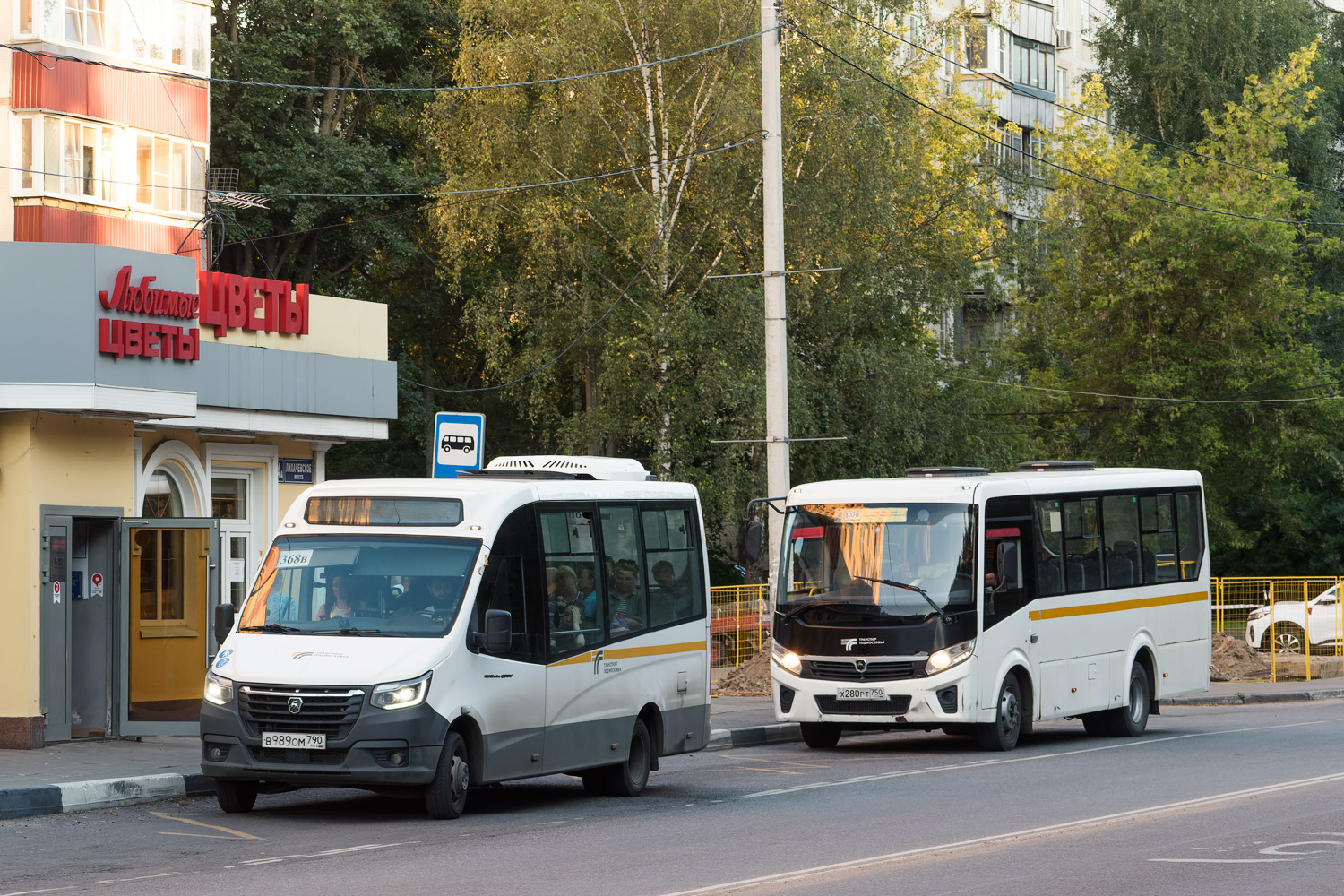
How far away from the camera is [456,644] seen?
1326cm

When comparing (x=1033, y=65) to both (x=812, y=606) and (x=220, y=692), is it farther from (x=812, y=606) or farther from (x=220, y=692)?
(x=220, y=692)

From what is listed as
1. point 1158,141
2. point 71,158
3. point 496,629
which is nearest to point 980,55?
point 1158,141

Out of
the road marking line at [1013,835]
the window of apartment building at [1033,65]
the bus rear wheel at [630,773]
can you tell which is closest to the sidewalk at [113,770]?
the bus rear wheel at [630,773]

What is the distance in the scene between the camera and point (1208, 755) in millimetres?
18719

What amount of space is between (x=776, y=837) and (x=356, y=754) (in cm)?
280

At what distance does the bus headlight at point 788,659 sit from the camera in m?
19.8

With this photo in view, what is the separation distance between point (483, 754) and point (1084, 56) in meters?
67.6

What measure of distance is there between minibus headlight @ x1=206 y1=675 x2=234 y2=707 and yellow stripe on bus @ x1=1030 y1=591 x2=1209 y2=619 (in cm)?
989

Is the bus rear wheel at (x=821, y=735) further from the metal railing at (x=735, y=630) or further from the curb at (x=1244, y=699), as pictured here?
the metal railing at (x=735, y=630)

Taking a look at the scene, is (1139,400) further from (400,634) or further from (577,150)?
(400,634)

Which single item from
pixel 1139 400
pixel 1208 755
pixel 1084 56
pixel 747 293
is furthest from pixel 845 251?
pixel 1084 56

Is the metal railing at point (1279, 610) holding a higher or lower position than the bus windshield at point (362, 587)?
lower

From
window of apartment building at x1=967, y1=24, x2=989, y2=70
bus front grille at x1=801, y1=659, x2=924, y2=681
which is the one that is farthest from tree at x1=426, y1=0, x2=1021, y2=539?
window of apartment building at x1=967, y1=24, x2=989, y2=70

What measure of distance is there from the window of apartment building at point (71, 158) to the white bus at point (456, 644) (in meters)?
13.9
